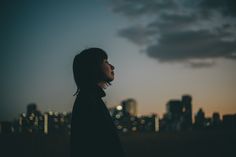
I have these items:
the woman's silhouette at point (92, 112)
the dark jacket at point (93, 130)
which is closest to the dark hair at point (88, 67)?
the woman's silhouette at point (92, 112)

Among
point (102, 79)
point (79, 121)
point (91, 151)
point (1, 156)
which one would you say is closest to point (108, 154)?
point (91, 151)

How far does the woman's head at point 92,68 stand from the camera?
3.59 m

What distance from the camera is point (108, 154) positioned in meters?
3.18

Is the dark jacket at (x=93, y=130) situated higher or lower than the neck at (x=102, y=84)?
lower

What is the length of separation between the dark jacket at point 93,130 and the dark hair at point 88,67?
0.13 meters

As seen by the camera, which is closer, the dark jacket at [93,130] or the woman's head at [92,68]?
the dark jacket at [93,130]

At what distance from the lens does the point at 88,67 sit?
11.9 feet

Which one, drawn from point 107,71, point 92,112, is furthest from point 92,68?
point 92,112

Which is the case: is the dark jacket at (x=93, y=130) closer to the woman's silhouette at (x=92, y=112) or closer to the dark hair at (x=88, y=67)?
the woman's silhouette at (x=92, y=112)

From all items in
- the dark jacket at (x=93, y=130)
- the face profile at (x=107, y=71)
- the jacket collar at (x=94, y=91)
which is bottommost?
the dark jacket at (x=93, y=130)

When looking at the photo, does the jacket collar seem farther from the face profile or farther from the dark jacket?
the face profile

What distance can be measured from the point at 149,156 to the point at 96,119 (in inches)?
1875

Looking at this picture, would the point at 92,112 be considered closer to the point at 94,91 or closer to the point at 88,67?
the point at 94,91

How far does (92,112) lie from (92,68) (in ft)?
1.55
